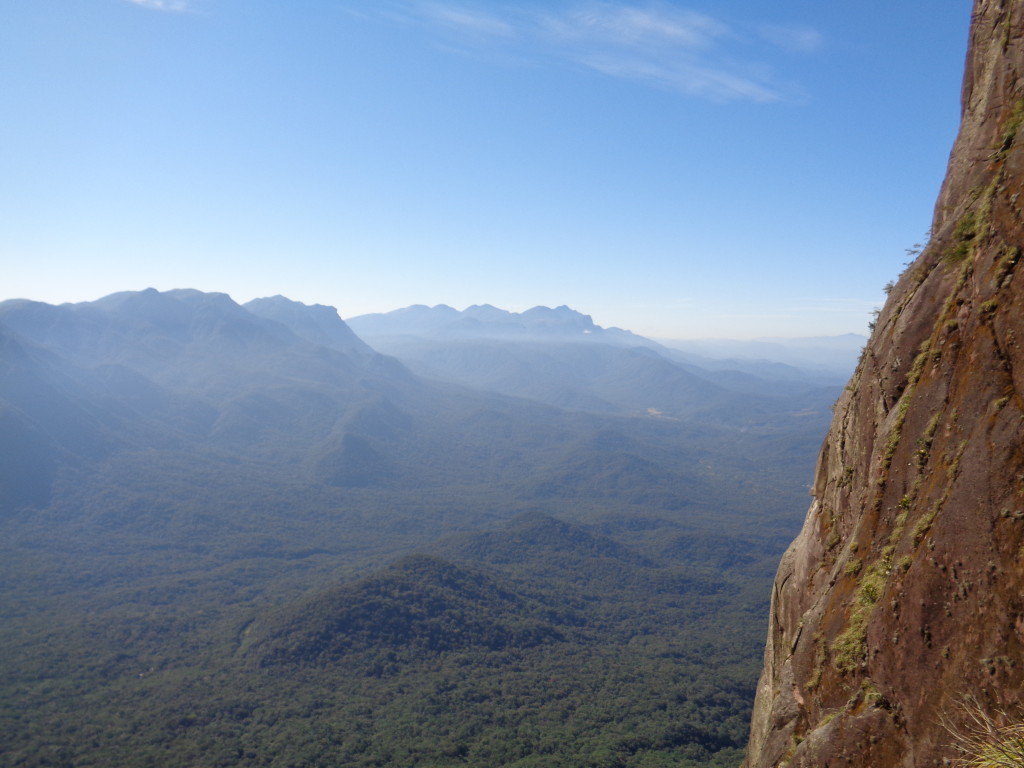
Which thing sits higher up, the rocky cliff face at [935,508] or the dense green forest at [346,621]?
the rocky cliff face at [935,508]

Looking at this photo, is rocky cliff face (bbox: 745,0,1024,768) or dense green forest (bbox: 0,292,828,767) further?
dense green forest (bbox: 0,292,828,767)

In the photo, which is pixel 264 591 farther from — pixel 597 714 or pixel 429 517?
pixel 597 714

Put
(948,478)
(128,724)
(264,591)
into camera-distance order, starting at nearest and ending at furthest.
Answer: (948,478)
(128,724)
(264,591)

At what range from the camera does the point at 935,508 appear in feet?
33.4

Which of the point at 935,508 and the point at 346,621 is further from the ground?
the point at 935,508

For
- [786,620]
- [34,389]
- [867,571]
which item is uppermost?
[867,571]

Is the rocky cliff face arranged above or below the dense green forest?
above

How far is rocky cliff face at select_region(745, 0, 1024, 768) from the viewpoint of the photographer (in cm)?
899

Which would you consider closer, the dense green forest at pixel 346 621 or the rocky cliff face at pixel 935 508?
the rocky cliff face at pixel 935 508

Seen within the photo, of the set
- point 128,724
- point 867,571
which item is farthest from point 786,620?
point 128,724

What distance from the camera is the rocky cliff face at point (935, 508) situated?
8.99 m

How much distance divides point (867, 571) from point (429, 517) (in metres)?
Result: 171

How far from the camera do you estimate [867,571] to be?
11.3m

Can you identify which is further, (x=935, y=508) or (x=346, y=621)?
(x=346, y=621)
